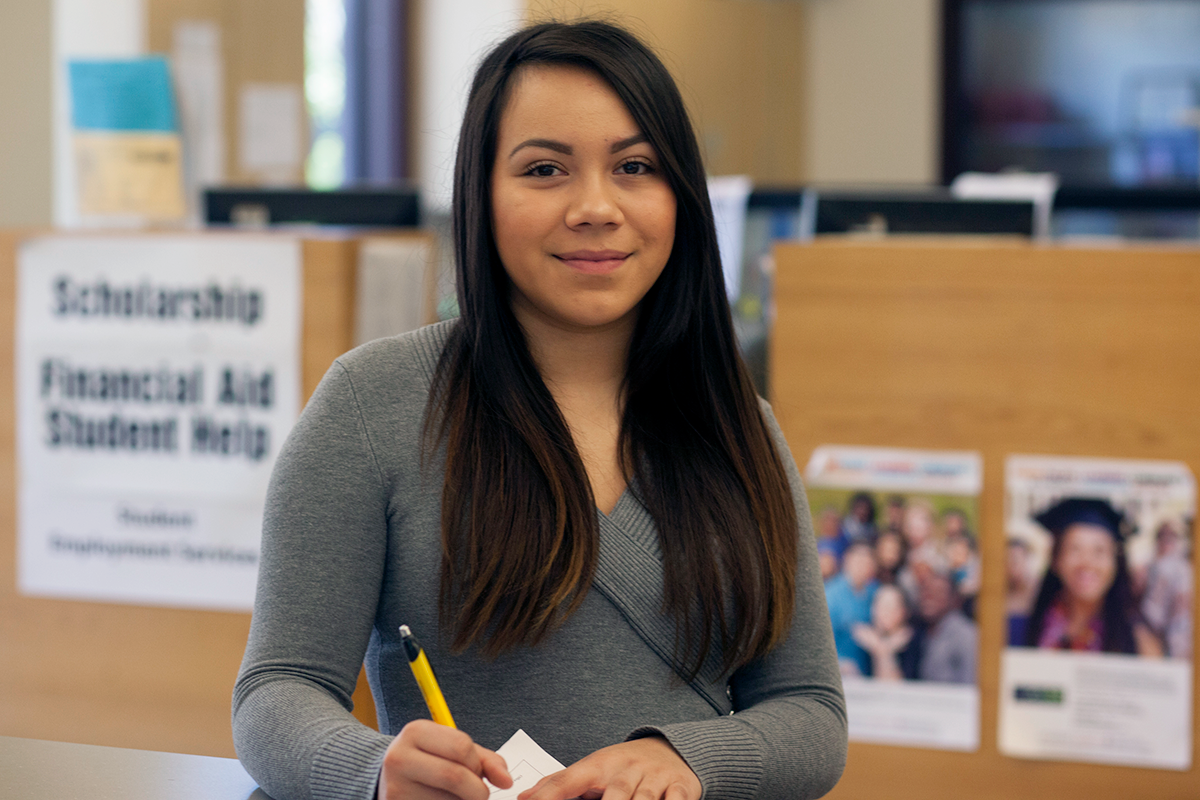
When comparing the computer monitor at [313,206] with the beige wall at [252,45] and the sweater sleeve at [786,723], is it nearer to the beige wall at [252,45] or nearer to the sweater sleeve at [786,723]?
the beige wall at [252,45]

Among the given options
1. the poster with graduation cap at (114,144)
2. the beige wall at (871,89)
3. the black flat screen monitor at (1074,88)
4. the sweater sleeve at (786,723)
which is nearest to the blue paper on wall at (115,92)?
the poster with graduation cap at (114,144)

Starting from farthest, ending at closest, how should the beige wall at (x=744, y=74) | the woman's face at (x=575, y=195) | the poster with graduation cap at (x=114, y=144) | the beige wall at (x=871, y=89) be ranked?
the beige wall at (x=871, y=89)
the beige wall at (x=744, y=74)
the poster with graduation cap at (x=114, y=144)
the woman's face at (x=575, y=195)

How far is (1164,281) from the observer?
167 centimetres

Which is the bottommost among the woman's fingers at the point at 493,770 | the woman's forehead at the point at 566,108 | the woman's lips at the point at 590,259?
the woman's fingers at the point at 493,770

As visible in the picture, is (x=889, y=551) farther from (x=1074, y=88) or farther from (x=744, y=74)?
(x=1074, y=88)

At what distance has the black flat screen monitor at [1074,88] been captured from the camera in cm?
532

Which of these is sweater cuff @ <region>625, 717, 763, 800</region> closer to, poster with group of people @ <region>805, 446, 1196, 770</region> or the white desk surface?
the white desk surface

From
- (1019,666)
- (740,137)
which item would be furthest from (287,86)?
(1019,666)

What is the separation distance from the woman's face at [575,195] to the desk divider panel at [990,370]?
2.68ft

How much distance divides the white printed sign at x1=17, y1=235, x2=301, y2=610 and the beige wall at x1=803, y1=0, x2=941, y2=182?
4045 mm

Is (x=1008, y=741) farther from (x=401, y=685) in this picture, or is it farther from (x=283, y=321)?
(x=283, y=321)

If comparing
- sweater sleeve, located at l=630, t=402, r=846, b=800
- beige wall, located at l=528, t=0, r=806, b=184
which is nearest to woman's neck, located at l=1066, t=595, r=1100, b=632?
sweater sleeve, located at l=630, t=402, r=846, b=800

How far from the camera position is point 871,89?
5.55 meters

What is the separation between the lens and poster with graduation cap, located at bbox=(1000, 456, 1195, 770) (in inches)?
65.5
